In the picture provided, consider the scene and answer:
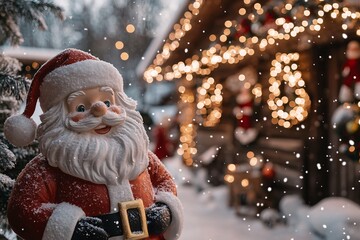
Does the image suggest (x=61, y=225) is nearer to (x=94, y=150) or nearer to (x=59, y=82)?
(x=94, y=150)

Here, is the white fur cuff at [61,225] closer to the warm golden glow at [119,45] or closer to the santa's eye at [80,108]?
the santa's eye at [80,108]

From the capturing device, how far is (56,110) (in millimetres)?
2539

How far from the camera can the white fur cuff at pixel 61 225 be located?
2318 mm

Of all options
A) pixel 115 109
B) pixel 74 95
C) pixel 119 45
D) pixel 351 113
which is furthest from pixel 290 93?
pixel 119 45

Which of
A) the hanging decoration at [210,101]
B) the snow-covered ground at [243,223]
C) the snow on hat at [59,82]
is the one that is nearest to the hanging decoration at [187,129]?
the hanging decoration at [210,101]

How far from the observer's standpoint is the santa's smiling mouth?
251 cm

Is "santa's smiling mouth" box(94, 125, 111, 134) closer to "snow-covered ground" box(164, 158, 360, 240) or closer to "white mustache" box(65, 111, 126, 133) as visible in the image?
"white mustache" box(65, 111, 126, 133)

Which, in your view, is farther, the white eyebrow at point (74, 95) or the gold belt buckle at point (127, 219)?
the white eyebrow at point (74, 95)

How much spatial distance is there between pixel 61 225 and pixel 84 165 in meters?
0.29

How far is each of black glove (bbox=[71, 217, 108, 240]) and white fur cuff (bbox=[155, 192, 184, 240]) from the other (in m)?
0.38

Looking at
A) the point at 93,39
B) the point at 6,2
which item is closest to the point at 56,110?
the point at 6,2

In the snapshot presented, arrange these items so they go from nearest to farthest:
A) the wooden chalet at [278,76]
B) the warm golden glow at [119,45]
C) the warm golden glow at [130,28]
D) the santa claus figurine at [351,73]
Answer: the santa claus figurine at [351,73], the wooden chalet at [278,76], the warm golden glow at [119,45], the warm golden glow at [130,28]

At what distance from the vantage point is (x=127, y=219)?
2.38 meters

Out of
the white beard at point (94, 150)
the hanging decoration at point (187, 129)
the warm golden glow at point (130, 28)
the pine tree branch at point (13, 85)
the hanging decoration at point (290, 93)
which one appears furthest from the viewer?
the warm golden glow at point (130, 28)
